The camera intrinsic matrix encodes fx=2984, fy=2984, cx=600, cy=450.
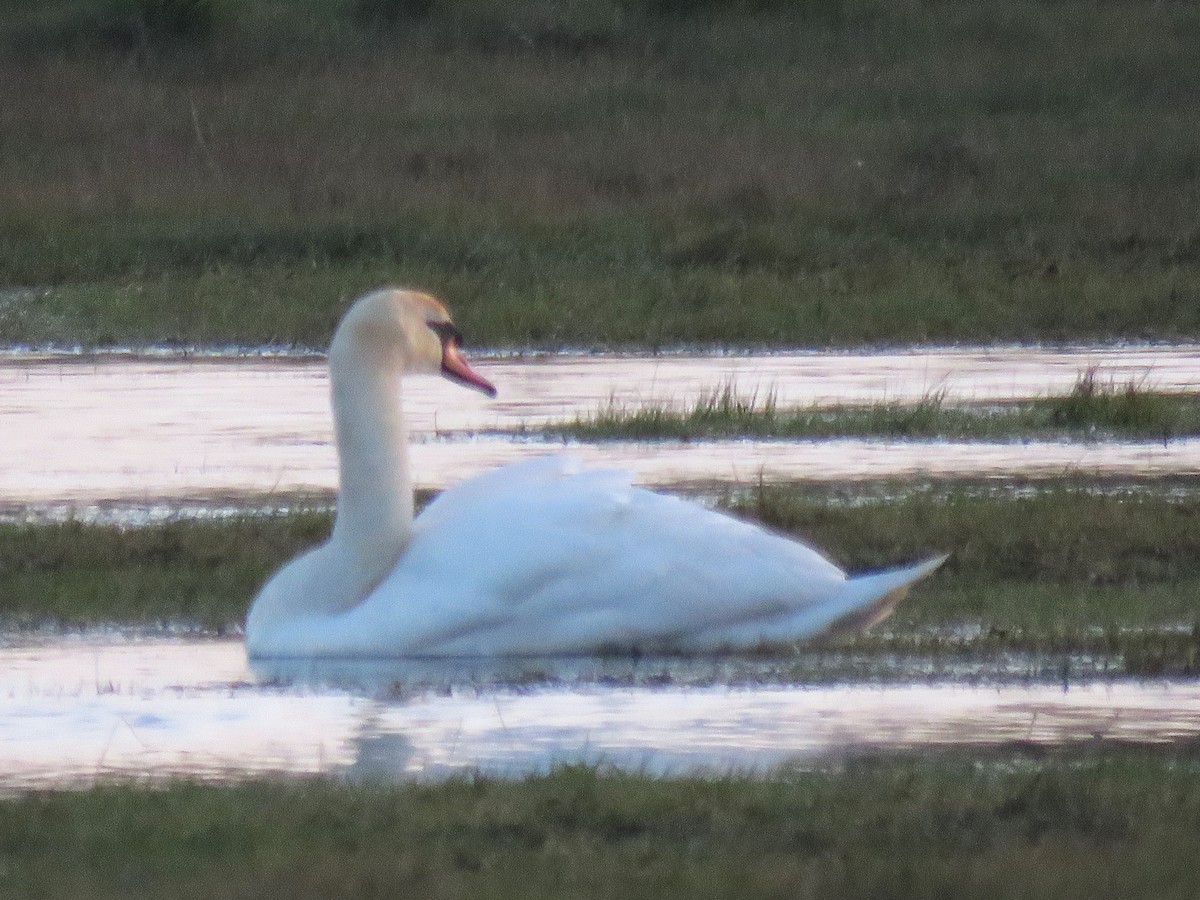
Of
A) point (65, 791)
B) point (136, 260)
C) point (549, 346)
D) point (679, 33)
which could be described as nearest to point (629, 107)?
point (679, 33)

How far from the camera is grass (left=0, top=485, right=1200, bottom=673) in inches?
313

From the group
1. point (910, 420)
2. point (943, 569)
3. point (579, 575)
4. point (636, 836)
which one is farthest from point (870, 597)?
point (910, 420)

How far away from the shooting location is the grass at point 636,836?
16.0 ft

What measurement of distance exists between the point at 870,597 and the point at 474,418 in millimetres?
6196

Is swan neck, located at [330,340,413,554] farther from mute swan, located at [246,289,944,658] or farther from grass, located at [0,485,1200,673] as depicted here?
grass, located at [0,485,1200,673]

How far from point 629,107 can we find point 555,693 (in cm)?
2043

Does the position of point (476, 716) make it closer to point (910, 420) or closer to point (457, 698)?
point (457, 698)

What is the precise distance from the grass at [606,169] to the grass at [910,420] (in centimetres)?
416

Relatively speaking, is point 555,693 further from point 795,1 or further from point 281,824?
point 795,1

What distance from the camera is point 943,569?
9.10 meters

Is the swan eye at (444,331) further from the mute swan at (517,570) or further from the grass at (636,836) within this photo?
the grass at (636,836)

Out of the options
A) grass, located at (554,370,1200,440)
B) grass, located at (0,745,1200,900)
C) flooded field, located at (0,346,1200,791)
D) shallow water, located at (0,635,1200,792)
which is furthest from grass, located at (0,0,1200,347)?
grass, located at (0,745,1200,900)

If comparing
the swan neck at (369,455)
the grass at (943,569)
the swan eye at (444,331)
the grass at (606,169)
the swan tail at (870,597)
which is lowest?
the grass at (606,169)

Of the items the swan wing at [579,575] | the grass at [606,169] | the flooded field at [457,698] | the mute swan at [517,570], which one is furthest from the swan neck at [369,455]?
the grass at [606,169]
